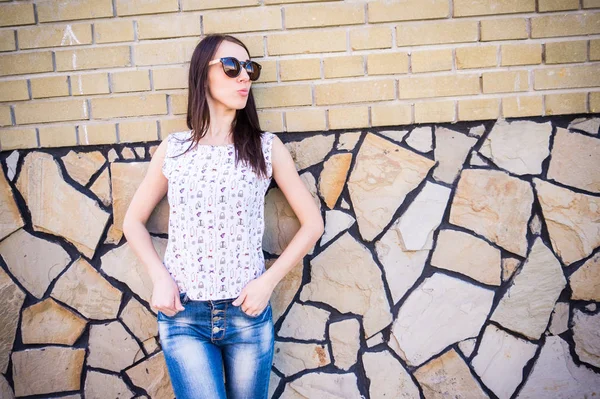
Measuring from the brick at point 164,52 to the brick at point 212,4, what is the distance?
0.16m

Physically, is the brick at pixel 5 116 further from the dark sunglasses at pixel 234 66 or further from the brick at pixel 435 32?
the brick at pixel 435 32

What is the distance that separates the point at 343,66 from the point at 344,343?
142 centimetres

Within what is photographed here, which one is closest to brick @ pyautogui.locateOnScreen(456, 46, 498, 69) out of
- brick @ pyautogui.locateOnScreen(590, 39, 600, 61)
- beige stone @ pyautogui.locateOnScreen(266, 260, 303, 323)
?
brick @ pyautogui.locateOnScreen(590, 39, 600, 61)

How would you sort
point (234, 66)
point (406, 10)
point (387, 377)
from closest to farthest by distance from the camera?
1. point (234, 66)
2. point (406, 10)
3. point (387, 377)

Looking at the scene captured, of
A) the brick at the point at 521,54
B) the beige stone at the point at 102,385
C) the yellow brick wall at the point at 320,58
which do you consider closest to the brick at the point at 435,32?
the yellow brick wall at the point at 320,58

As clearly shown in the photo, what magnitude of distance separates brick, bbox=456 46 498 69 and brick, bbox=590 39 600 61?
0.47 meters

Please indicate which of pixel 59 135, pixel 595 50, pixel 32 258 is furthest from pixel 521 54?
pixel 32 258

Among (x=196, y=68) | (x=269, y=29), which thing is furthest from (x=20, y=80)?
(x=269, y=29)

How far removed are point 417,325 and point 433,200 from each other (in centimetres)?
65

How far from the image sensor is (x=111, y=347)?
2.24 m

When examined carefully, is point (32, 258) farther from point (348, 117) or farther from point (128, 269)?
point (348, 117)

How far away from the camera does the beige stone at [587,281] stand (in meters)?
2.16

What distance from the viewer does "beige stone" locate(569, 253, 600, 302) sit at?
7.09ft

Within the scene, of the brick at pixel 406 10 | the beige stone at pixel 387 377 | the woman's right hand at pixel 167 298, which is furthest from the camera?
the beige stone at pixel 387 377
